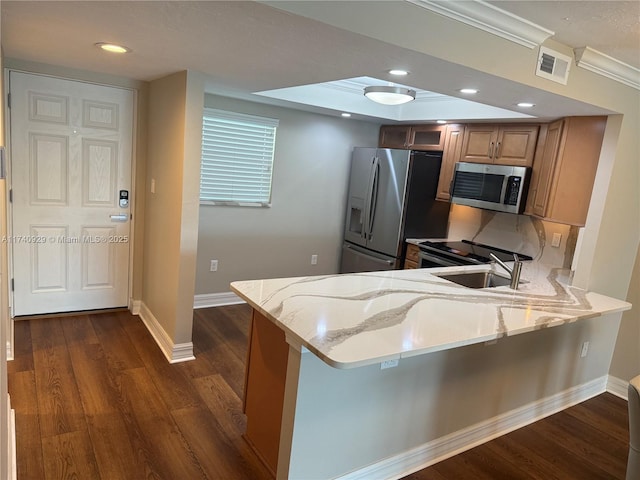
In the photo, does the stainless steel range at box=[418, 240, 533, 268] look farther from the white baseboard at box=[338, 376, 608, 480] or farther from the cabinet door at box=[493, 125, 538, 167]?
the white baseboard at box=[338, 376, 608, 480]

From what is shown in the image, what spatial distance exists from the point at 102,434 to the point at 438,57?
2.53 meters

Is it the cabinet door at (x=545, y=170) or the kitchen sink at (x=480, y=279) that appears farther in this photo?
the cabinet door at (x=545, y=170)

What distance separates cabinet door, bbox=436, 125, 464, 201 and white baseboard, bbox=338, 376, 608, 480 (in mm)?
2000

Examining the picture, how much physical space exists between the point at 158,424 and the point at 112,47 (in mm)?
2137

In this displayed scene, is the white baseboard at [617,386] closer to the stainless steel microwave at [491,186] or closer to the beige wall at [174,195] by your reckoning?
the stainless steel microwave at [491,186]

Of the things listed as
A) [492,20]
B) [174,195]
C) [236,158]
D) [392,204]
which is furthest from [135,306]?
[492,20]

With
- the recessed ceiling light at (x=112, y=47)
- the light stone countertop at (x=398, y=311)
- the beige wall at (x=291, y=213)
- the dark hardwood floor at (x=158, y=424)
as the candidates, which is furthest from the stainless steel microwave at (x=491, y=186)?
the recessed ceiling light at (x=112, y=47)

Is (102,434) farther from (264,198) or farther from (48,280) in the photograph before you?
(264,198)

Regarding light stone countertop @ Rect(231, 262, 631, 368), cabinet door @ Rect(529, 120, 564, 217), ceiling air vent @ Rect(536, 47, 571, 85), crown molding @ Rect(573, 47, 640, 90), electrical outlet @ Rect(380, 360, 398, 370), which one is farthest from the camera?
cabinet door @ Rect(529, 120, 564, 217)

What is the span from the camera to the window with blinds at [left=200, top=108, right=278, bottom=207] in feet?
13.9

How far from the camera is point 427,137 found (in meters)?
4.56

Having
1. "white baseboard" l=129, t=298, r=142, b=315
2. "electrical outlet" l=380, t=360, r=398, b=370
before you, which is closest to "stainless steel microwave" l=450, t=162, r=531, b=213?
"electrical outlet" l=380, t=360, r=398, b=370

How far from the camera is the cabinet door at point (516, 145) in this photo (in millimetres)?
3680

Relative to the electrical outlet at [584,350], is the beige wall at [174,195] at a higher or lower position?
higher
